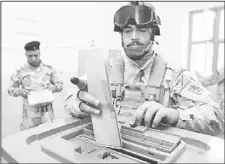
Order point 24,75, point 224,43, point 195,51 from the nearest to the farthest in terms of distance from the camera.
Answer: point 24,75 < point 224,43 < point 195,51

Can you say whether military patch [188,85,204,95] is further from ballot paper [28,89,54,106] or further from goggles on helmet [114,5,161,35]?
ballot paper [28,89,54,106]

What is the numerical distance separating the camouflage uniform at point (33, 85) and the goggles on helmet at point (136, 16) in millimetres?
1629

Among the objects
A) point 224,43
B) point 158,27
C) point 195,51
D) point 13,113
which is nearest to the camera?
point 158,27

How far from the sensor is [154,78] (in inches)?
32.5

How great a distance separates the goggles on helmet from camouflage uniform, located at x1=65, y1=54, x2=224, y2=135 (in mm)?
178

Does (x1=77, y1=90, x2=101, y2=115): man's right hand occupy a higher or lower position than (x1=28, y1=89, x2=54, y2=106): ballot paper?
higher

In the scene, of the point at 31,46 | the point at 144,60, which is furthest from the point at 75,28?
the point at 144,60

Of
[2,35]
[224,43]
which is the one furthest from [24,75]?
[224,43]

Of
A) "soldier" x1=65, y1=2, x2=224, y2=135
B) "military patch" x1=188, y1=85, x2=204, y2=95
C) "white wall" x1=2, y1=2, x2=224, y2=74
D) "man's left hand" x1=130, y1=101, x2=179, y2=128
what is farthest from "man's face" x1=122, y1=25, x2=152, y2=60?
"white wall" x1=2, y1=2, x2=224, y2=74

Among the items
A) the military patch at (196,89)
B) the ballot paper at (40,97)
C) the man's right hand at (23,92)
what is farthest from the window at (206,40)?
the man's right hand at (23,92)

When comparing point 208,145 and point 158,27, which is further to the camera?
point 158,27

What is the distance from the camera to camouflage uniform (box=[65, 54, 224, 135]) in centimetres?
75

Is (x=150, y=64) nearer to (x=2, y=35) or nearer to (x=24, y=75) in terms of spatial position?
(x=24, y=75)

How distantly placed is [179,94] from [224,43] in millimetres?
2066
